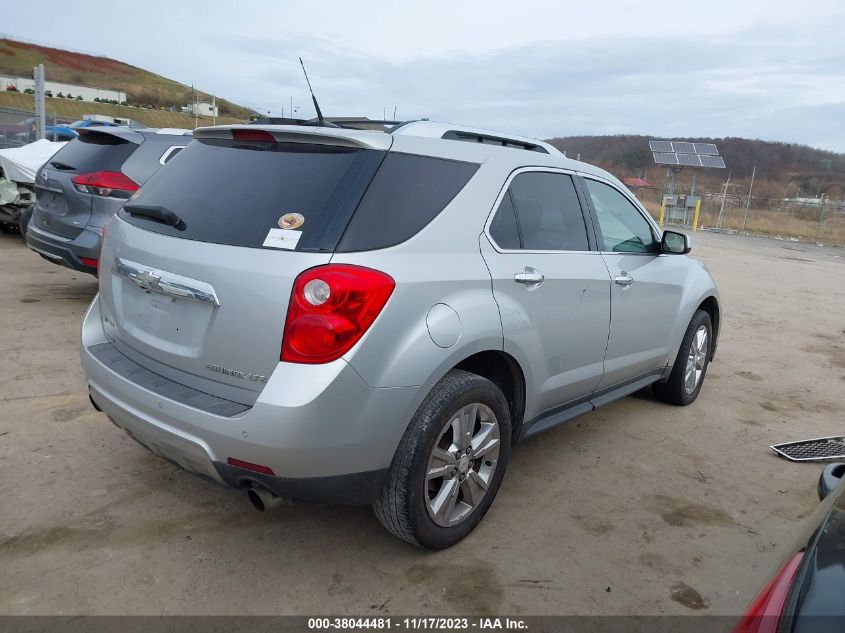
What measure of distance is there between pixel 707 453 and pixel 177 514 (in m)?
3.15

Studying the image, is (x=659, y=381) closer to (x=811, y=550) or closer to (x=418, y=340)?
(x=418, y=340)

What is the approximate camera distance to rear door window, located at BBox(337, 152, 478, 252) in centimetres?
252

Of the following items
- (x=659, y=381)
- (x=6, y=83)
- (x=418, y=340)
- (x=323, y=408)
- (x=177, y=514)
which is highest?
(x=6, y=83)

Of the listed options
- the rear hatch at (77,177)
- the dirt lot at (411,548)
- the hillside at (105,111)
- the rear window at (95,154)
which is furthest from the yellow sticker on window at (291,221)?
the hillside at (105,111)

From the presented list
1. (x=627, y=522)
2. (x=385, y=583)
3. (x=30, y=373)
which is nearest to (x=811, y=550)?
(x=385, y=583)

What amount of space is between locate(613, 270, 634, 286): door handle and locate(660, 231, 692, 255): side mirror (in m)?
0.62

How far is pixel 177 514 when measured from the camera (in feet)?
10.2

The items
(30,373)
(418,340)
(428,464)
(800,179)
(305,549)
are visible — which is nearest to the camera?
(418,340)

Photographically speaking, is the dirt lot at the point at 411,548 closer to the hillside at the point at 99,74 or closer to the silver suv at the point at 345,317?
the silver suv at the point at 345,317

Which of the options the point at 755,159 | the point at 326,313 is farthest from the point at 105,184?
the point at 755,159

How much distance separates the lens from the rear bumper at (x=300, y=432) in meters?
2.33

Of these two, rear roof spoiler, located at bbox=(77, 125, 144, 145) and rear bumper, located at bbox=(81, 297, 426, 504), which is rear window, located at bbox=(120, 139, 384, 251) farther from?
rear roof spoiler, located at bbox=(77, 125, 144, 145)

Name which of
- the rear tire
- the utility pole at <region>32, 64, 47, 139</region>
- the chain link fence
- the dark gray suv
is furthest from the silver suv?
the chain link fence

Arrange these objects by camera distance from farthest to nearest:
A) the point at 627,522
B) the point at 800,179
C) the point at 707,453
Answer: the point at 800,179, the point at 707,453, the point at 627,522
